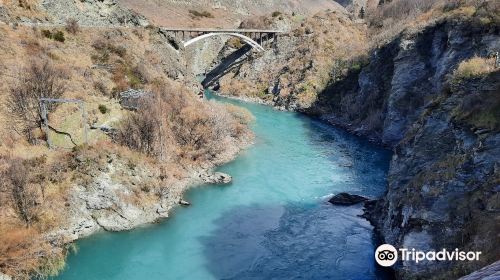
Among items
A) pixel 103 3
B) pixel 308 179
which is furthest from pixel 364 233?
pixel 103 3

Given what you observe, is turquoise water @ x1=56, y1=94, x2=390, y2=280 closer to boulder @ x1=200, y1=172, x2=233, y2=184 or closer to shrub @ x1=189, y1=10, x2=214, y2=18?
boulder @ x1=200, y1=172, x2=233, y2=184

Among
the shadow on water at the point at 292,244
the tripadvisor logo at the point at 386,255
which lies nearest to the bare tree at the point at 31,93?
the shadow on water at the point at 292,244

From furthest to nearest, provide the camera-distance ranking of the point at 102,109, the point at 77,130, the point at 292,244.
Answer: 1. the point at 102,109
2. the point at 77,130
3. the point at 292,244

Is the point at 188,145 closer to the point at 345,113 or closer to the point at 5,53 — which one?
the point at 5,53

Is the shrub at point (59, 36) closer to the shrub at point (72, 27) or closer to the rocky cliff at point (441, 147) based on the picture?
the shrub at point (72, 27)

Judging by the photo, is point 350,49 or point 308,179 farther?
point 350,49

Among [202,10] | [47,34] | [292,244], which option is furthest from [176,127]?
[202,10]

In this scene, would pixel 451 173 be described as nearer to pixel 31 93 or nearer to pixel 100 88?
pixel 100 88

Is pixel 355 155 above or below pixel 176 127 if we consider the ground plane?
below
